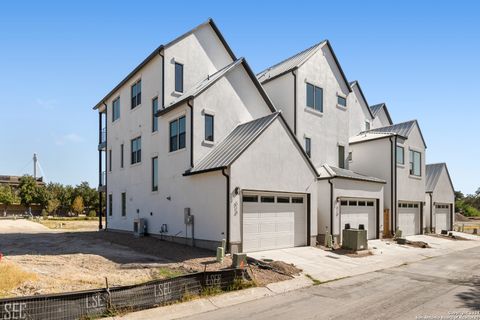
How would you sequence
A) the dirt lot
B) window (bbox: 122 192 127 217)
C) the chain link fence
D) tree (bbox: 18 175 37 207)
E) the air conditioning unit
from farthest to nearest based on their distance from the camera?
tree (bbox: 18 175 37 207) → window (bbox: 122 192 127 217) → the air conditioning unit → the dirt lot → the chain link fence

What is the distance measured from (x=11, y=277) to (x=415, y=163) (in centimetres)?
2769

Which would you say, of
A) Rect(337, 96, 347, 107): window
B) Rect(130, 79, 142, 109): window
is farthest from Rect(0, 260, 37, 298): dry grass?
Rect(337, 96, 347, 107): window

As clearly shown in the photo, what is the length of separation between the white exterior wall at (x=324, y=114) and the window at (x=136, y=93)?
10.1 metres

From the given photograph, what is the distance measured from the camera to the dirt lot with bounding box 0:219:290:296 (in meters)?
10.6

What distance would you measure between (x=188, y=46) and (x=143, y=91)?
165 inches

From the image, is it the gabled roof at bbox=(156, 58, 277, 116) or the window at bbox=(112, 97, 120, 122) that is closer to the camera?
the gabled roof at bbox=(156, 58, 277, 116)

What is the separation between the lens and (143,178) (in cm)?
2319

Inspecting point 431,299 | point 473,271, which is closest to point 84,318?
point 431,299

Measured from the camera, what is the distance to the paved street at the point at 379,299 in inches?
336

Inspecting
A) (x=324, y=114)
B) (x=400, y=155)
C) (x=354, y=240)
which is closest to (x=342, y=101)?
(x=324, y=114)

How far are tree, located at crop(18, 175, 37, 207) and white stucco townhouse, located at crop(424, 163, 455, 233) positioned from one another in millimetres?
62023

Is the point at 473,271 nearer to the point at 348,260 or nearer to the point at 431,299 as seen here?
the point at 348,260

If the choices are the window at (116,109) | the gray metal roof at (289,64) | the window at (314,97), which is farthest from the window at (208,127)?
the window at (116,109)

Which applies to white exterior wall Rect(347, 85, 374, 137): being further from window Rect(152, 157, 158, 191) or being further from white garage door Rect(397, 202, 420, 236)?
window Rect(152, 157, 158, 191)
